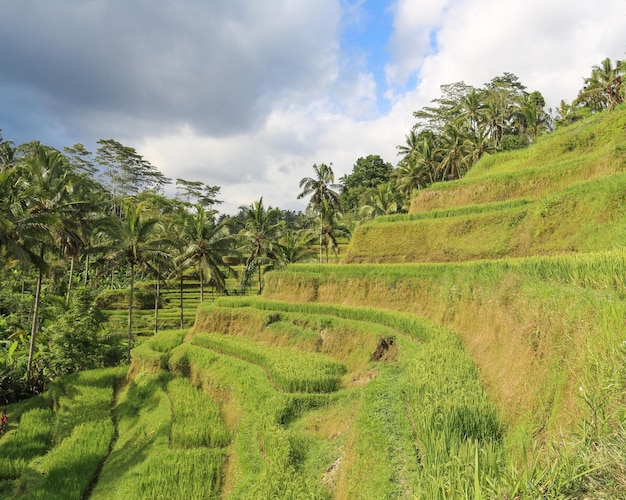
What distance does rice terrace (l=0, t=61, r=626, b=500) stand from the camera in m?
3.80

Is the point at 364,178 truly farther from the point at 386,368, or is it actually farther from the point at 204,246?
the point at 386,368

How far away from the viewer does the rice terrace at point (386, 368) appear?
150 inches

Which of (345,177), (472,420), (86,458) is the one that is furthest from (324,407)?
(345,177)

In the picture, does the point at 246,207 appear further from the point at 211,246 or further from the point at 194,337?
the point at 194,337

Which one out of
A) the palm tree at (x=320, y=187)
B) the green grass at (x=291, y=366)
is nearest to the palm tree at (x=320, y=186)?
the palm tree at (x=320, y=187)

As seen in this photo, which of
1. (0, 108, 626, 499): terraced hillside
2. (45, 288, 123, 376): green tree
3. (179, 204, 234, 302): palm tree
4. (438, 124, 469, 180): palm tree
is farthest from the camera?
(438, 124, 469, 180): palm tree

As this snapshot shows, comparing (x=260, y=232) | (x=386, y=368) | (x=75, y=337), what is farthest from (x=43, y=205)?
(x=386, y=368)

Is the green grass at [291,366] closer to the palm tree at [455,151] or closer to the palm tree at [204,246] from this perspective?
the palm tree at [204,246]

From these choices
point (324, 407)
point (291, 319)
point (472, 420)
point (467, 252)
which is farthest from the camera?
point (291, 319)

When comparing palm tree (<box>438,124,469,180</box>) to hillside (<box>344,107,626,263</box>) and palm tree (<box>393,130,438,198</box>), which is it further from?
hillside (<box>344,107,626,263</box>)

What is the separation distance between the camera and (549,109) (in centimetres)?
4650

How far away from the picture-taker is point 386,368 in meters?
8.88

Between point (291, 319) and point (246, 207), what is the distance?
53.3 feet

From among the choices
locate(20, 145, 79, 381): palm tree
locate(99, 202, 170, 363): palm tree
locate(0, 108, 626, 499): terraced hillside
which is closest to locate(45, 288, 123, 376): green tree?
locate(20, 145, 79, 381): palm tree
